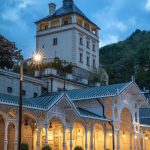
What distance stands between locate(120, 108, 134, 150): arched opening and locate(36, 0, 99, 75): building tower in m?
23.7

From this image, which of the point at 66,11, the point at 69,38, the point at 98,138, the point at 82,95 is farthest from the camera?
the point at 66,11

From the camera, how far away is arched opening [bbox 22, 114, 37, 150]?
114 feet

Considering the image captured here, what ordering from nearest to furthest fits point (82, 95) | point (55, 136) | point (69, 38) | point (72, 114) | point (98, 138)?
point (72, 114) → point (55, 136) → point (82, 95) → point (98, 138) → point (69, 38)

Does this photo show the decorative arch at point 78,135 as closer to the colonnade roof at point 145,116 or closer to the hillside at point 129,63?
the colonnade roof at point 145,116

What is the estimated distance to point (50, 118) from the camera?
113ft

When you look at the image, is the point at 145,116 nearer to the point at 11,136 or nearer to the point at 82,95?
the point at 82,95

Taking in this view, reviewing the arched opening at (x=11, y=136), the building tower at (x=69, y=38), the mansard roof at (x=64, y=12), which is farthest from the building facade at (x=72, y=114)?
the mansard roof at (x=64, y=12)

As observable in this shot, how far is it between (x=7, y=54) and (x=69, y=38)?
19.6 m

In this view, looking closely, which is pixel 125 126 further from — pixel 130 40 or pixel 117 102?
pixel 130 40

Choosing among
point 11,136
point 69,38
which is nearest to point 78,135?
point 11,136

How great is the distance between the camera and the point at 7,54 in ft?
174

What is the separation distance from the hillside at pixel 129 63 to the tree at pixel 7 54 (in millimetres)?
41790

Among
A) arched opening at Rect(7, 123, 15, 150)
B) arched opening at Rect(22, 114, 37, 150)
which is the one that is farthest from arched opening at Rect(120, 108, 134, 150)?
arched opening at Rect(7, 123, 15, 150)

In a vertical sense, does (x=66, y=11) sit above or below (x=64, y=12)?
above
